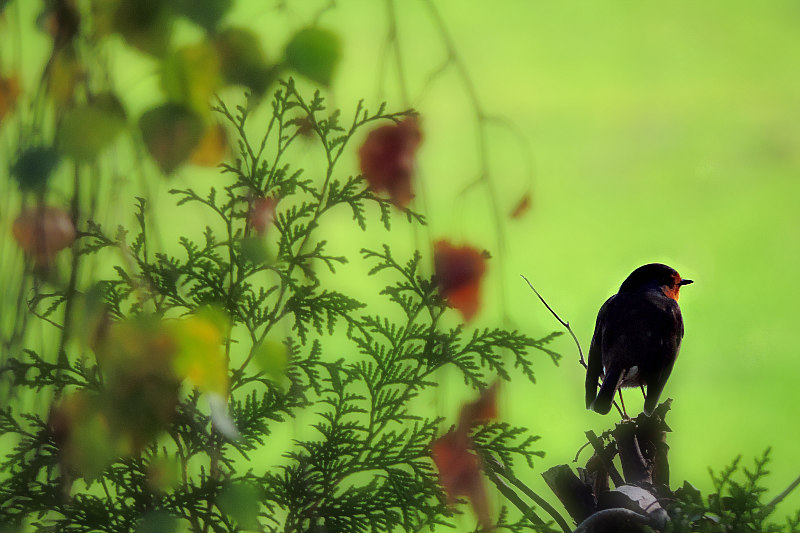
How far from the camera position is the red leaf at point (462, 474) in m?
0.78

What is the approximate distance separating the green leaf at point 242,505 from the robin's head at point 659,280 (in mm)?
537

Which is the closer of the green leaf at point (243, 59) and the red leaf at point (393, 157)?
the green leaf at point (243, 59)

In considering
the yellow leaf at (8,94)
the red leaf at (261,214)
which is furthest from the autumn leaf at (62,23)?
the red leaf at (261,214)

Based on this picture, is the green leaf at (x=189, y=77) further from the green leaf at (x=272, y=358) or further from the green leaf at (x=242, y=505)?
the green leaf at (x=242, y=505)

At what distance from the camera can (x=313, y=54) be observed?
663mm

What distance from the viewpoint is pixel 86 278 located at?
0.81 metres

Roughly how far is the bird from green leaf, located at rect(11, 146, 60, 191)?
0.59 meters

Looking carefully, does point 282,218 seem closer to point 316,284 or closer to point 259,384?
point 316,284


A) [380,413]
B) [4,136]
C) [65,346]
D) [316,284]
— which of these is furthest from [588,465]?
[4,136]

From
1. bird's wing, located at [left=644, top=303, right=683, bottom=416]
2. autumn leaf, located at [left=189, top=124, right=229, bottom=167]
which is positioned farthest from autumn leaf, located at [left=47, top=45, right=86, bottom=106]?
bird's wing, located at [left=644, top=303, right=683, bottom=416]

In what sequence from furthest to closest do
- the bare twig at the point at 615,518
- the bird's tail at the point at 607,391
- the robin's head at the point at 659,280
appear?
the robin's head at the point at 659,280
the bird's tail at the point at 607,391
the bare twig at the point at 615,518

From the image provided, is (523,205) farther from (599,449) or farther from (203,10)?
(203,10)

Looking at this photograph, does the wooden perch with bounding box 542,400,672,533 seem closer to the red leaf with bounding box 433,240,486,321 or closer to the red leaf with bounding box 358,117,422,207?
the red leaf with bounding box 433,240,486,321

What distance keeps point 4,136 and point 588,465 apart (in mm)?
609
